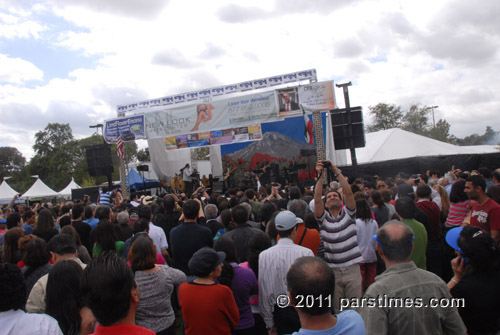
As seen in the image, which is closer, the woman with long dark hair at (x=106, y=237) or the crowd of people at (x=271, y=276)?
the crowd of people at (x=271, y=276)

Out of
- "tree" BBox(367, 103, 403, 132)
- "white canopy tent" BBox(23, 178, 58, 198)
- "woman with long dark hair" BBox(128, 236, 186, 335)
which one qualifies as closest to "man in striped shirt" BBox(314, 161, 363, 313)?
"woman with long dark hair" BBox(128, 236, 186, 335)

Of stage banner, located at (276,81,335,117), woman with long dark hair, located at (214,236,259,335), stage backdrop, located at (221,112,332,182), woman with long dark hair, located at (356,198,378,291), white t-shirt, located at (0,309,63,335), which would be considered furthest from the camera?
stage backdrop, located at (221,112,332,182)

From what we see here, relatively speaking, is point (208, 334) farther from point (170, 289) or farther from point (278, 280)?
point (278, 280)

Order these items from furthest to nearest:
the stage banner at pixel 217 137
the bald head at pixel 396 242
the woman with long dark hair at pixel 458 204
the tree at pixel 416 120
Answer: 1. the tree at pixel 416 120
2. the stage banner at pixel 217 137
3. the woman with long dark hair at pixel 458 204
4. the bald head at pixel 396 242

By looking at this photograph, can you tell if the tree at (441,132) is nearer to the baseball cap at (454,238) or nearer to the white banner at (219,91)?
the white banner at (219,91)

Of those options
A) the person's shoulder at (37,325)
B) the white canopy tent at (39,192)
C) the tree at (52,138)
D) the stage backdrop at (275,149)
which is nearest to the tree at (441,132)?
the stage backdrop at (275,149)

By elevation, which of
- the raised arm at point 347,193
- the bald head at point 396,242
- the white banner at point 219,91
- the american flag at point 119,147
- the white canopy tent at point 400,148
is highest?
the white banner at point 219,91

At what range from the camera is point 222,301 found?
2486mm

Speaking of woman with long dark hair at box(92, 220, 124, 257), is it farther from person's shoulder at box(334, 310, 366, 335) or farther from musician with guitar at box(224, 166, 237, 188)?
musician with guitar at box(224, 166, 237, 188)

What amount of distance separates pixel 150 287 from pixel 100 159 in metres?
13.2

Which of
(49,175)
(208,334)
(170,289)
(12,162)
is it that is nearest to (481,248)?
(208,334)

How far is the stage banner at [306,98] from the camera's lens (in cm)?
1133

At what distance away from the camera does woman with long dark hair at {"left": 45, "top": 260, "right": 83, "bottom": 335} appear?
2.26 metres

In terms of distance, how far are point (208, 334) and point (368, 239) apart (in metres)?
2.43
